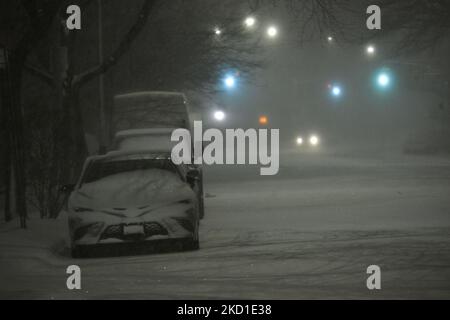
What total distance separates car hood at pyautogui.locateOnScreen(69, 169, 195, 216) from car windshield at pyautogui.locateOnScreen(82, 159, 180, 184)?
360 mm

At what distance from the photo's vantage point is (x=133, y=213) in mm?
12258

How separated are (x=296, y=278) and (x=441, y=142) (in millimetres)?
40508

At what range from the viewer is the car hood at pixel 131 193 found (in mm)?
12328

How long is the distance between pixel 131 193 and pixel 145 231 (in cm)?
73

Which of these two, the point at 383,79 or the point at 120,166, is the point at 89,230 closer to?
the point at 120,166

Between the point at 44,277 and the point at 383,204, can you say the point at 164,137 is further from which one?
the point at 44,277

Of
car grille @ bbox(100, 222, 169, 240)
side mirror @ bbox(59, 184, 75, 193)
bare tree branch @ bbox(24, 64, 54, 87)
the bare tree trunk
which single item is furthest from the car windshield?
bare tree branch @ bbox(24, 64, 54, 87)

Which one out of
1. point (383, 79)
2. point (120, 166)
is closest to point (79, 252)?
point (120, 166)

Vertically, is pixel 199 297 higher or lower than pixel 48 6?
lower

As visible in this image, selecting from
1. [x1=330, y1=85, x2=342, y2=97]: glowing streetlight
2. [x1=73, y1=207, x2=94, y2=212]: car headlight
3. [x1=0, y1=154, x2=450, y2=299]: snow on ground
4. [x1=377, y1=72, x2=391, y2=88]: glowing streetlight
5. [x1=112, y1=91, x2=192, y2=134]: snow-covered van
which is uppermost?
[x1=330, y1=85, x2=342, y2=97]: glowing streetlight

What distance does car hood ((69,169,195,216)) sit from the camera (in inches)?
485

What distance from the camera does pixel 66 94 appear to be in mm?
19797
